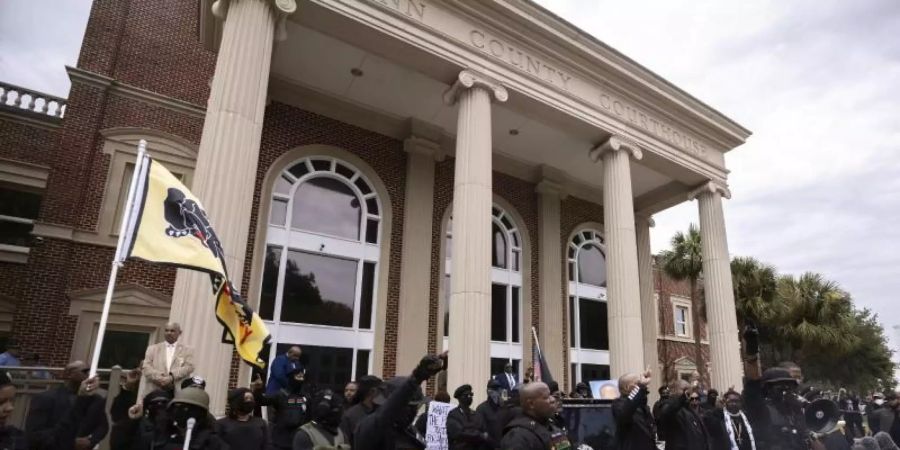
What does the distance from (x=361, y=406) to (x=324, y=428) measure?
0.33 m

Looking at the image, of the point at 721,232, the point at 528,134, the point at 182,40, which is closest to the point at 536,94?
the point at 528,134

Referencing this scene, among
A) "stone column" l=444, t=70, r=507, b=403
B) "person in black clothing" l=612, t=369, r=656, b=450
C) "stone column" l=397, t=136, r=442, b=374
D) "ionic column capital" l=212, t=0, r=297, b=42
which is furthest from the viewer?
"stone column" l=397, t=136, r=442, b=374

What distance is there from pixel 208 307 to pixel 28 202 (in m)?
9.38

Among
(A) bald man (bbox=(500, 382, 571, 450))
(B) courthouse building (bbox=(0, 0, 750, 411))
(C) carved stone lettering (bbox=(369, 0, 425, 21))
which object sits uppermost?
(C) carved stone lettering (bbox=(369, 0, 425, 21))

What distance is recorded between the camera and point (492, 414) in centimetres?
629

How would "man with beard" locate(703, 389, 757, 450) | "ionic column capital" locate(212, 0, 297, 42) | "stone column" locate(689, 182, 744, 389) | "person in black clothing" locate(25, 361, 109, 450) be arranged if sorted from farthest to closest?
1. "stone column" locate(689, 182, 744, 389)
2. "ionic column capital" locate(212, 0, 297, 42)
3. "man with beard" locate(703, 389, 757, 450)
4. "person in black clothing" locate(25, 361, 109, 450)

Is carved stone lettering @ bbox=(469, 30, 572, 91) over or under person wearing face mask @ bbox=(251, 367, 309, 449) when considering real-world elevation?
over

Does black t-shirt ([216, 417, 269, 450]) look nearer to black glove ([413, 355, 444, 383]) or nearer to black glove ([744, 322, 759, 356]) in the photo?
black glove ([413, 355, 444, 383])

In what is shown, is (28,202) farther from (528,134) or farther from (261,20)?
(528,134)

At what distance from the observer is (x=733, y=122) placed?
1697 cm

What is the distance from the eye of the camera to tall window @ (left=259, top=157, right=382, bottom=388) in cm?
1240

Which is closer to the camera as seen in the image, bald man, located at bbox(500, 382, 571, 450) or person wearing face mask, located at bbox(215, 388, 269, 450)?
bald man, located at bbox(500, 382, 571, 450)

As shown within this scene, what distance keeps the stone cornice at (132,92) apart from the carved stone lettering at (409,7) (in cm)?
631

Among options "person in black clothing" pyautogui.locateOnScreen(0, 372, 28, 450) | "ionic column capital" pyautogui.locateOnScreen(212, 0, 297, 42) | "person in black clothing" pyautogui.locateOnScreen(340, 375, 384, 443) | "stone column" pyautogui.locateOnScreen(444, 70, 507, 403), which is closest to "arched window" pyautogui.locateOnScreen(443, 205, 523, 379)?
"stone column" pyautogui.locateOnScreen(444, 70, 507, 403)
